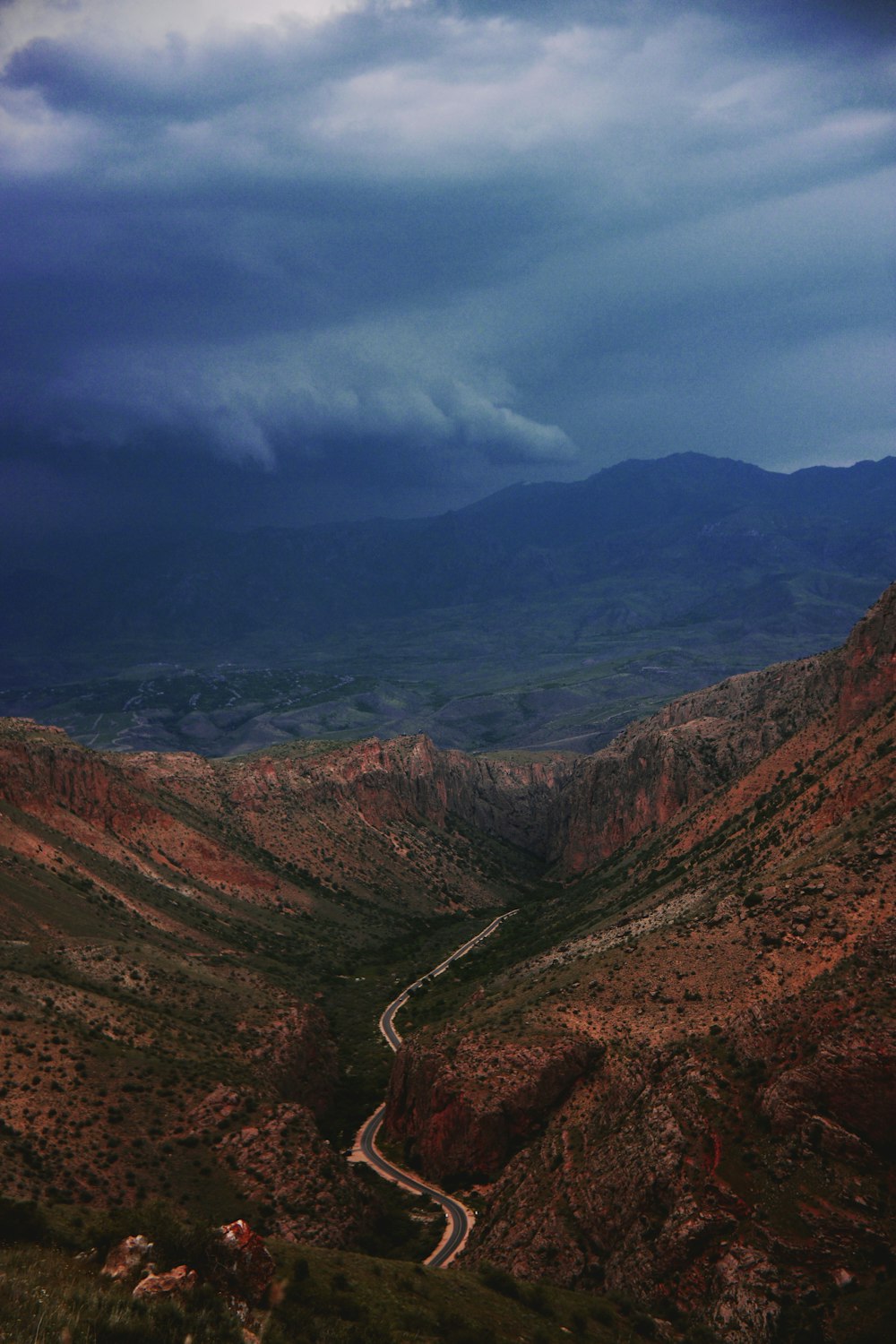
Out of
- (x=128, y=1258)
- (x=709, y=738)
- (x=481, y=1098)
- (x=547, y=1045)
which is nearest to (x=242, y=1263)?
(x=128, y=1258)

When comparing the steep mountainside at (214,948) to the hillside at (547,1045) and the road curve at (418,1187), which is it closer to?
the hillside at (547,1045)

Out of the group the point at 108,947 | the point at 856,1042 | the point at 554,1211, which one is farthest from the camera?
the point at 108,947

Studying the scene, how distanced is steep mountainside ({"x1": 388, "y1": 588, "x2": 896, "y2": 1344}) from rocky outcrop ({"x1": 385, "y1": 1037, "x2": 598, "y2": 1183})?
117 mm

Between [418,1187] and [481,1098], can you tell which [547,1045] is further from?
[418,1187]

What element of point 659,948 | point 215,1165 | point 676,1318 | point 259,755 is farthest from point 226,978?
point 259,755

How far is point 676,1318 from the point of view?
3247 centimetres

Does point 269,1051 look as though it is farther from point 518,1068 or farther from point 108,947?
point 518,1068

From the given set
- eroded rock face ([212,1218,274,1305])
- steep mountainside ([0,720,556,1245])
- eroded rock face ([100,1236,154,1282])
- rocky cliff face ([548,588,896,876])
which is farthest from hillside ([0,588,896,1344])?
eroded rock face ([212,1218,274,1305])

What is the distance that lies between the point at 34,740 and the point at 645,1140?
3307 inches

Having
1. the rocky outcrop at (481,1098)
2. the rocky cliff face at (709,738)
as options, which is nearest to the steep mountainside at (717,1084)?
the rocky outcrop at (481,1098)

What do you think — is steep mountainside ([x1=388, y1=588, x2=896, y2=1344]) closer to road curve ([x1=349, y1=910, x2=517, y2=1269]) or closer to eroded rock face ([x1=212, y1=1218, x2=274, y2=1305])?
road curve ([x1=349, y1=910, x2=517, y2=1269])

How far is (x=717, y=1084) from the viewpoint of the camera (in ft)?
127

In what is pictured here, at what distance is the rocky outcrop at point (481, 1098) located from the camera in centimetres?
4747

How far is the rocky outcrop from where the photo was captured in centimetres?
4747
